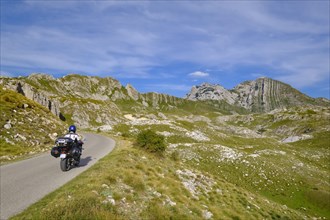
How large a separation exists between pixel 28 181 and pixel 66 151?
3655 millimetres

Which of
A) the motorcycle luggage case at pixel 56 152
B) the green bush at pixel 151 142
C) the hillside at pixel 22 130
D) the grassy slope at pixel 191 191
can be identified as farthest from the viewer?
the green bush at pixel 151 142

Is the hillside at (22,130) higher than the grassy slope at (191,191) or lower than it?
higher

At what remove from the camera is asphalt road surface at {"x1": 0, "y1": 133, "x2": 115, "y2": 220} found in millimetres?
11906

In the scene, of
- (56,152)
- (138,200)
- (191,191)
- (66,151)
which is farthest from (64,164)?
(191,191)

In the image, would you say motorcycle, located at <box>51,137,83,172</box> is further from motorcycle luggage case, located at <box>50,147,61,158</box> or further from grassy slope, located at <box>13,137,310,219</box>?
grassy slope, located at <box>13,137,310,219</box>

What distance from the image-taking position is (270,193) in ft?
105

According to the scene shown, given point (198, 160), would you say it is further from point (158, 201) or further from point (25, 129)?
point (158, 201)

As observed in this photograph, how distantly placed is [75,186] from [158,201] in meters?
4.62

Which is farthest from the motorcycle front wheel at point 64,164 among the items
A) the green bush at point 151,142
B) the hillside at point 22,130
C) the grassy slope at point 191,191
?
the green bush at point 151,142

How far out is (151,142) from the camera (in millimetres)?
34750

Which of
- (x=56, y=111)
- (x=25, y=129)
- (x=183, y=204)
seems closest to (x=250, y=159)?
(x=183, y=204)

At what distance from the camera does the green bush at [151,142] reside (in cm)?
3378

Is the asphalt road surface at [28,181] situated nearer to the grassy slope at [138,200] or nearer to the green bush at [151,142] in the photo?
the grassy slope at [138,200]

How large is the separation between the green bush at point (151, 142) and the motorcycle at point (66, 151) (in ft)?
46.6
